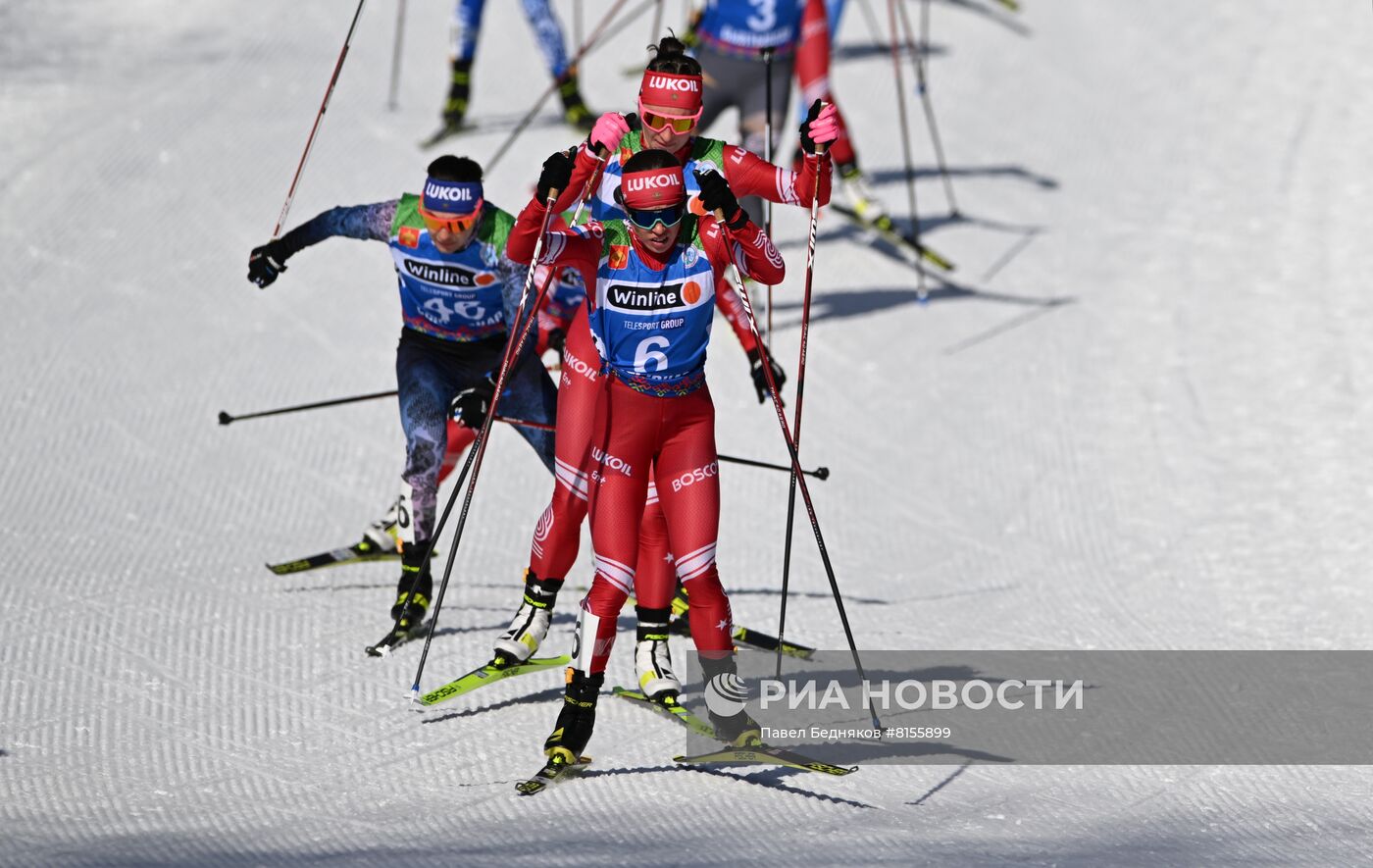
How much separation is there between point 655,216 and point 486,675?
179 centimetres

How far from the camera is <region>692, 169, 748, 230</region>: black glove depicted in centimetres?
550

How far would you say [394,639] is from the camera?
6770mm

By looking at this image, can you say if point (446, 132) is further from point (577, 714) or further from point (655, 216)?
point (577, 714)

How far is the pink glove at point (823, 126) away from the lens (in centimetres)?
582

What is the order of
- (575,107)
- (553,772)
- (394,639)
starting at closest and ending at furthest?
(553,772) → (394,639) → (575,107)

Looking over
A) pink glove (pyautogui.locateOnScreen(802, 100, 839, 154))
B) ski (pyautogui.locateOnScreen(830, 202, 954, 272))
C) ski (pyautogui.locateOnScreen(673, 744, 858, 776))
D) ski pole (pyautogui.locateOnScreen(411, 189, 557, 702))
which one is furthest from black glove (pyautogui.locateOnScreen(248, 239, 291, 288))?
ski (pyautogui.locateOnScreen(830, 202, 954, 272))

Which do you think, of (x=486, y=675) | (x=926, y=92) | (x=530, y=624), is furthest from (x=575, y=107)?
(x=486, y=675)

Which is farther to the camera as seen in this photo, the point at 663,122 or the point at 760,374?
the point at 760,374

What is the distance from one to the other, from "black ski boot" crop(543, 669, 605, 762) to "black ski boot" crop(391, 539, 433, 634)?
1.16 m

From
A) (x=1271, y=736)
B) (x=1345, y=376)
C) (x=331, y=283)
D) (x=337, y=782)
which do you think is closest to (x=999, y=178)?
(x=1345, y=376)

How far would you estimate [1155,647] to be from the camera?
7.24 m

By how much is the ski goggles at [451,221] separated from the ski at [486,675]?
149cm

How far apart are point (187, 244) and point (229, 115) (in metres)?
1.68

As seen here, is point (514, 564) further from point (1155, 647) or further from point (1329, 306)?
point (1329, 306)
